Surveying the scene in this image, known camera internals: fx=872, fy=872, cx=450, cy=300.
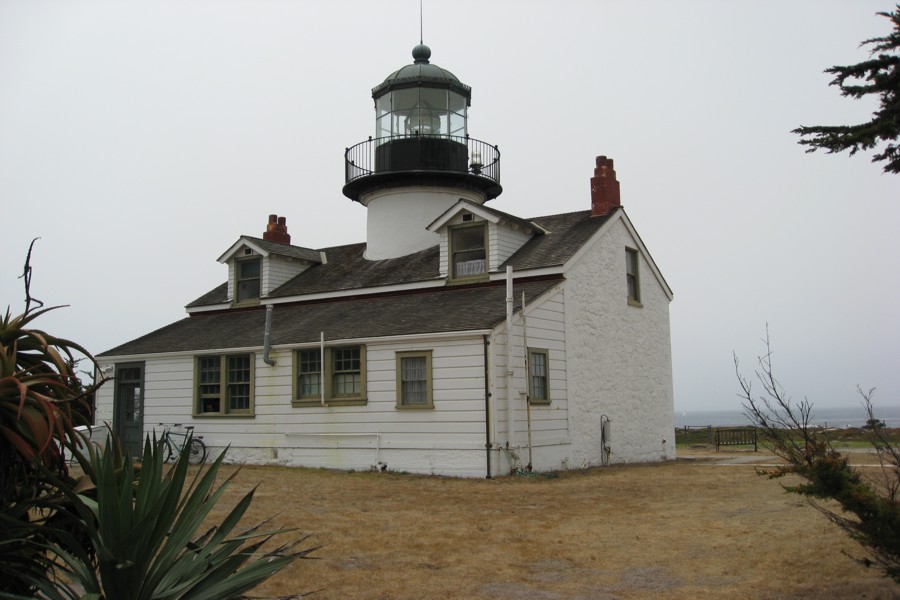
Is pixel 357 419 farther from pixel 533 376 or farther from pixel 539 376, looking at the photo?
pixel 539 376

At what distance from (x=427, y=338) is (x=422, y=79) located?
9.36 m

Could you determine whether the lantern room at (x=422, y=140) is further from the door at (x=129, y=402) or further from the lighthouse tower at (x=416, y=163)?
the door at (x=129, y=402)

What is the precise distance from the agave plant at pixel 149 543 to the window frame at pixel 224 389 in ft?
50.8

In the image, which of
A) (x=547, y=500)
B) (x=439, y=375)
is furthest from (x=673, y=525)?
(x=439, y=375)

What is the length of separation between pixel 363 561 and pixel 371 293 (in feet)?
44.0

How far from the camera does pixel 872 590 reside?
263 inches

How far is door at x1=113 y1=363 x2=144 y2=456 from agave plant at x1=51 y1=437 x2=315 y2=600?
1865 cm

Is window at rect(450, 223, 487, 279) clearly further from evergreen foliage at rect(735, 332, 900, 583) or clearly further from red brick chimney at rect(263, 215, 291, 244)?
evergreen foliage at rect(735, 332, 900, 583)

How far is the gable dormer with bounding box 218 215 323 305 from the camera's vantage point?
23.9 m

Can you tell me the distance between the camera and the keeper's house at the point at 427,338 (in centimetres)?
1694

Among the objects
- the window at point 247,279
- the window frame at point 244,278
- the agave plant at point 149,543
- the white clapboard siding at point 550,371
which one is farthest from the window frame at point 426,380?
the agave plant at point 149,543

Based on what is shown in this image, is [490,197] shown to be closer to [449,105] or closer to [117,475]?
[449,105]

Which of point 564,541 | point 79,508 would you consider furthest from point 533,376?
point 79,508

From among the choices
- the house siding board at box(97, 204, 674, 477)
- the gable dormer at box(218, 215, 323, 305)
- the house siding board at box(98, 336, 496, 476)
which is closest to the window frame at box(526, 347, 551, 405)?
the house siding board at box(97, 204, 674, 477)
